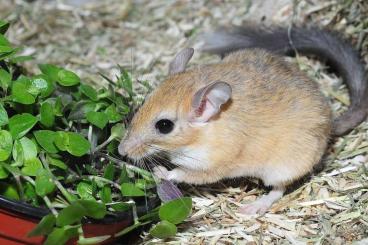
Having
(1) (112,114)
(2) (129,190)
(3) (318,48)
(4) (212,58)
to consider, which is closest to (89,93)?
(1) (112,114)

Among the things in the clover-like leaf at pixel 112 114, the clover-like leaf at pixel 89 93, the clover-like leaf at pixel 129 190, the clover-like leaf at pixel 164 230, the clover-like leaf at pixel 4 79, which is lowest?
the clover-like leaf at pixel 164 230

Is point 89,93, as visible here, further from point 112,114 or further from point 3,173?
point 3,173

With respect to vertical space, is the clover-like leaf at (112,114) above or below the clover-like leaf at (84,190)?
above

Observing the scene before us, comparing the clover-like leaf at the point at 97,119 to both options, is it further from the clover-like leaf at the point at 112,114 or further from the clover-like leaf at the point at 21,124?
the clover-like leaf at the point at 21,124

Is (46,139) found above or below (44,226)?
above

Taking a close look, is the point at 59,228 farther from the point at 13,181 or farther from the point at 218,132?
the point at 218,132

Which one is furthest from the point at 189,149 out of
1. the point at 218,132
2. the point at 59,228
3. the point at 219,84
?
the point at 59,228

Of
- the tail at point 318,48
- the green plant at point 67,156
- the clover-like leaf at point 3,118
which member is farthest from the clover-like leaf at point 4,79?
the tail at point 318,48
